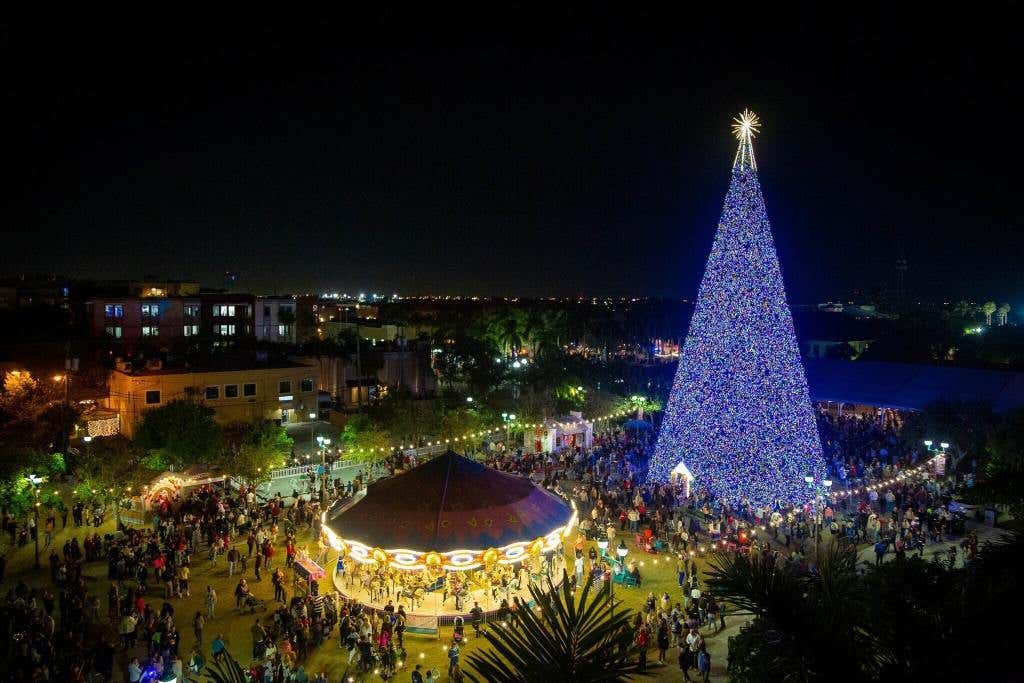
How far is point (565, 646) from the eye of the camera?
230 centimetres

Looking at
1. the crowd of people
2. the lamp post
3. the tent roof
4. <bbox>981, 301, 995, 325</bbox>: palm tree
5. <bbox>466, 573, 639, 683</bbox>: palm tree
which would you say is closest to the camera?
<bbox>466, 573, 639, 683</bbox>: palm tree

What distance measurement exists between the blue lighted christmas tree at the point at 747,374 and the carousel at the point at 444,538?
730 cm

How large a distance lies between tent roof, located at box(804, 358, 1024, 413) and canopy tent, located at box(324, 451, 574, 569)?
26.3m

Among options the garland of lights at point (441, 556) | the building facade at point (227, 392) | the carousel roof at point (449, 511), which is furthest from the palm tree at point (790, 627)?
the building facade at point (227, 392)

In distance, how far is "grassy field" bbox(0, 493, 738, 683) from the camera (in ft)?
48.6

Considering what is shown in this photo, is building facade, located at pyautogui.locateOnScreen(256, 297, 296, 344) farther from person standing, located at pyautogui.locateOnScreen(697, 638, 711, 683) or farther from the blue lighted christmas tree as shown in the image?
person standing, located at pyautogui.locateOnScreen(697, 638, 711, 683)

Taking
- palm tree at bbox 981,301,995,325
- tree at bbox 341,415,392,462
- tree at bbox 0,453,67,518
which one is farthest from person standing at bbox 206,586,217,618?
palm tree at bbox 981,301,995,325

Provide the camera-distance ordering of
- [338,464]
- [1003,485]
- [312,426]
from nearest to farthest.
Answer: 1. [1003,485]
2. [338,464]
3. [312,426]

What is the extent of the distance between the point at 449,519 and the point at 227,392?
978 inches

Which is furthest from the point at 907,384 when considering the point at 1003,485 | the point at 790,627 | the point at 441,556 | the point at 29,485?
the point at 790,627

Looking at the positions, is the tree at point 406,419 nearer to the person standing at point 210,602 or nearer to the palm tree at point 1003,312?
the person standing at point 210,602

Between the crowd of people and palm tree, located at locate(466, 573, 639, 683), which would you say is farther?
the crowd of people

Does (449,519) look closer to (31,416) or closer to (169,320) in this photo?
(31,416)

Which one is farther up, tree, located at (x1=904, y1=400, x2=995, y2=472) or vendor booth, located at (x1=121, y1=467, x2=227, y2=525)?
tree, located at (x1=904, y1=400, x2=995, y2=472)
